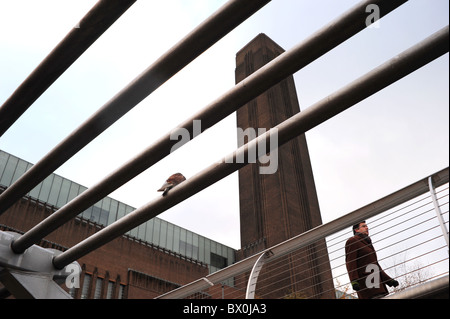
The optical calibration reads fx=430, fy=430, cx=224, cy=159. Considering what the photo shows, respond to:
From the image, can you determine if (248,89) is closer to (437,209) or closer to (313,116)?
(313,116)

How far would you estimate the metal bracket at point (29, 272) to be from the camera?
623cm

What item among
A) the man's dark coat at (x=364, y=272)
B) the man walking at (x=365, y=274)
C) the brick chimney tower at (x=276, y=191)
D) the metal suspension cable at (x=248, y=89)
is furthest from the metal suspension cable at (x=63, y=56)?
the brick chimney tower at (x=276, y=191)

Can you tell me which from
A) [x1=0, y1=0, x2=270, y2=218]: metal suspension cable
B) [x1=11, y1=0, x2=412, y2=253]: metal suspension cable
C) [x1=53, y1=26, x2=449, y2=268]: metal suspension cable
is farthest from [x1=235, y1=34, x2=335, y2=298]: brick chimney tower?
[x1=0, y1=0, x2=270, y2=218]: metal suspension cable

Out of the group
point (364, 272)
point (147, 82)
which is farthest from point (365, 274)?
point (147, 82)

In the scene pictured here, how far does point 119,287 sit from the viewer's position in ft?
71.9

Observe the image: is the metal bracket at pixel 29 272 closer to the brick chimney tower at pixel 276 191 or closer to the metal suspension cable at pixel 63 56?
the metal suspension cable at pixel 63 56

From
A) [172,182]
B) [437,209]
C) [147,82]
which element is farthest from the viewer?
[172,182]

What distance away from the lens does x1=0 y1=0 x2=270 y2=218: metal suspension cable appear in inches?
153

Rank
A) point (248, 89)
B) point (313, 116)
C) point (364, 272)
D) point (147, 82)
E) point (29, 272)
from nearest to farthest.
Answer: point (313, 116)
point (248, 89)
point (147, 82)
point (364, 272)
point (29, 272)

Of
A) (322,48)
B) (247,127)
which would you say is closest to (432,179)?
(322,48)

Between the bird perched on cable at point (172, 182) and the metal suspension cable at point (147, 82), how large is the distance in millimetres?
950

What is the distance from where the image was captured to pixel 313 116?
3984mm

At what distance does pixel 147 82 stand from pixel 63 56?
945 mm

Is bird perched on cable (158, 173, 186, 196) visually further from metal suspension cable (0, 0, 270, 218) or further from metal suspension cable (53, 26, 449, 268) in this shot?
metal suspension cable (0, 0, 270, 218)
